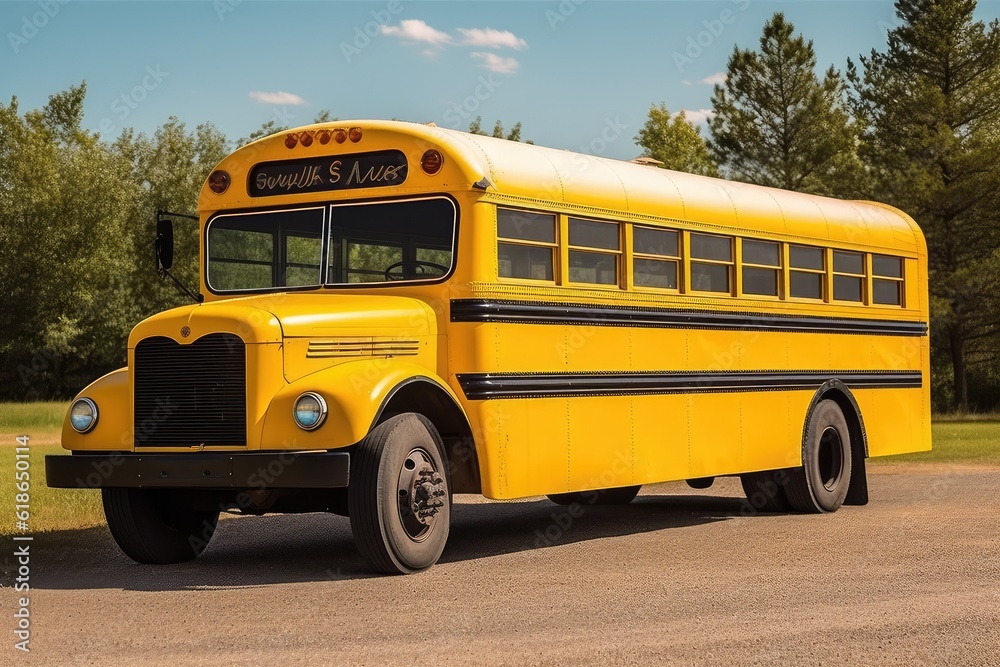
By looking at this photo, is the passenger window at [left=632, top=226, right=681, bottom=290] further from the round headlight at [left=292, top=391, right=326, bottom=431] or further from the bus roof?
the round headlight at [left=292, top=391, right=326, bottom=431]

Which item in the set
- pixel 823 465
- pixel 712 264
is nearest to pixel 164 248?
pixel 712 264

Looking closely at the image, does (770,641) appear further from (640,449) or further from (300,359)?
(640,449)

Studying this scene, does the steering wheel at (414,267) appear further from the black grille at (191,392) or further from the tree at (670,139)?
the tree at (670,139)

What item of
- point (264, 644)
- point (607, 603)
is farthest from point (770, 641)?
point (264, 644)

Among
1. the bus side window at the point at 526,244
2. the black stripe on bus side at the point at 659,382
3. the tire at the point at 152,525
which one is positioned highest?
the bus side window at the point at 526,244

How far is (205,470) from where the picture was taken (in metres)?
8.43

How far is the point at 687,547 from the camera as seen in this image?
1032 centimetres

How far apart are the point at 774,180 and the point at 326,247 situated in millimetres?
38023

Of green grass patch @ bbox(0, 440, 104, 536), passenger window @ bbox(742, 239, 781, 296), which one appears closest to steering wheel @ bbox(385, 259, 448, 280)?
passenger window @ bbox(742, 239, 781, 296)

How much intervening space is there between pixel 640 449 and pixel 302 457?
3.33 metres

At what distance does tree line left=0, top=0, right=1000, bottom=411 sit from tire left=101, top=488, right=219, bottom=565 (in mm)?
32023

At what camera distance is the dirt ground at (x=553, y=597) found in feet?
20.7

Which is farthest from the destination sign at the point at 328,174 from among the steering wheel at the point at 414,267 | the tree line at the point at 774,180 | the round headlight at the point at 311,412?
the tree line at the point at 774,180

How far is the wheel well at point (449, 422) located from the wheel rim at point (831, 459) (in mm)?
5141
